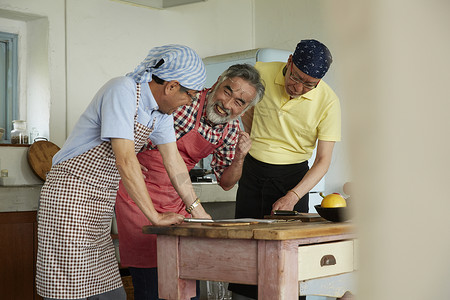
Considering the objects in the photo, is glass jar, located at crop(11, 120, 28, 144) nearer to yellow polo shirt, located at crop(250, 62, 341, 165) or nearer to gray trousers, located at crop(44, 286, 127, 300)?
yellow polo shirt, located at crop(250, 62, 341, 165)

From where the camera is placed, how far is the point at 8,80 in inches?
154

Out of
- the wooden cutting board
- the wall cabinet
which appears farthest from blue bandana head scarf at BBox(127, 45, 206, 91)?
the wooden cutting board

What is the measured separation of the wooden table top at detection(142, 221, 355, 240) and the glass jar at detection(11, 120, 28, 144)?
2.31 metres

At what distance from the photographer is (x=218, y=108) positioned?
7.14ft

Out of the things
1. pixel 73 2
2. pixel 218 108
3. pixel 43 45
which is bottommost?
pixel 218 108

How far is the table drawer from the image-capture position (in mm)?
1601

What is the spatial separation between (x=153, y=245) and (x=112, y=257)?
157 millimetres

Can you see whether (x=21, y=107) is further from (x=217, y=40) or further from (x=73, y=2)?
(x=217, y=40)

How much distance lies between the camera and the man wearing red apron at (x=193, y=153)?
2.03 meters

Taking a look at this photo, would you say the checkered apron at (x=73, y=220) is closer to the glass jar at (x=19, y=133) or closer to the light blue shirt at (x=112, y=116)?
the light blue shirt at (x=112, y=116)

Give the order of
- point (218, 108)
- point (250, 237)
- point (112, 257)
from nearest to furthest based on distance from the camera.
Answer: point (250, 237), point (112, 257), point (218, 108)

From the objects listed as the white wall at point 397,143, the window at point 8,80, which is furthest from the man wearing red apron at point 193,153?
the window at point 8,80

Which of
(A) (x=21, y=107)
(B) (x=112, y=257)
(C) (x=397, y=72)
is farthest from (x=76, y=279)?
(A) (x=21, y=107)

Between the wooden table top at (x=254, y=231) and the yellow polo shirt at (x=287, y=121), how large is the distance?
0.72m
